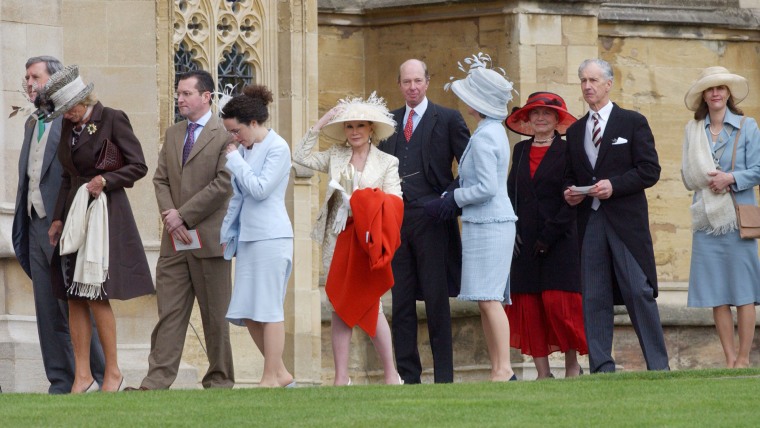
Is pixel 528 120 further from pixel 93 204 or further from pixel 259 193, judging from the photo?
pixel 93 204

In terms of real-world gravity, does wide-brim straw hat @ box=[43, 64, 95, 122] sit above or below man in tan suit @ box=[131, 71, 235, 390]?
above

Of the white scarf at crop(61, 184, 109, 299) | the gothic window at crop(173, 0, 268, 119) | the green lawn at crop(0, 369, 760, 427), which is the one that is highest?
the gothic window at crop(173, 0, 268, 119)

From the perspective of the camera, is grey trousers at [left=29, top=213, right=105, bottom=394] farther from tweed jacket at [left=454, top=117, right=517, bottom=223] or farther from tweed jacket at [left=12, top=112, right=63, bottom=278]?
tweed jacket at [left=454, top=117, right=517, bottom=223]

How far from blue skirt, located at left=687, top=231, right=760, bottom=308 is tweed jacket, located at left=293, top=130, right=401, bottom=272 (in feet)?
7.80

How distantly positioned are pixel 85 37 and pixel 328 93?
16.0 ft

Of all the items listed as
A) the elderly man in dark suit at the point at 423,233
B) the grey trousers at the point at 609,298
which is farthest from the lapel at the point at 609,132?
the elderly man in dark suit at the point at 423,233

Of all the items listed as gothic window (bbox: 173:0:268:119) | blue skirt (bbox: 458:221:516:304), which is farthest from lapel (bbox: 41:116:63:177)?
gothic window (bbox: 173:0:268:119)

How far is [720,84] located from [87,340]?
4424 millimetres

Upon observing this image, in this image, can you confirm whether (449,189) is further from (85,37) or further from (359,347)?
(359,347)

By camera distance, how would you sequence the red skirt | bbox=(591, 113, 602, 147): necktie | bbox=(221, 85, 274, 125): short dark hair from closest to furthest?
bbox=(221, 85, 274, 125): short dark hair
bbox=(591, 113, 602, 147): necktie
the red skirt

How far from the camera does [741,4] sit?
859 inches

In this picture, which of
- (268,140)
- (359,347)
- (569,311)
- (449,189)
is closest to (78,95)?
(268,140)

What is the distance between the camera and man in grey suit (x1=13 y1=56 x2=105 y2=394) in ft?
44.1

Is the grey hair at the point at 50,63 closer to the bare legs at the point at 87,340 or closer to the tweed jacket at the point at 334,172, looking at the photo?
the bare legs at the point at 87,340
